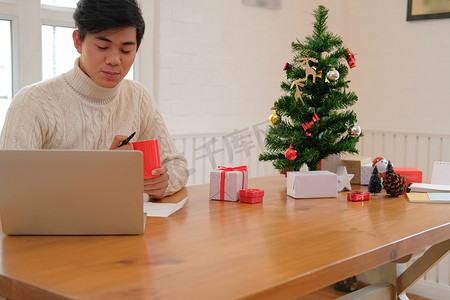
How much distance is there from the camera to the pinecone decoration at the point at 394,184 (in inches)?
79.4

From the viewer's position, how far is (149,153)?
1.72 metres

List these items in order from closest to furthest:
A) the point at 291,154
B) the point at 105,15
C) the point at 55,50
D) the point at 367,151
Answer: the point at 105,15, the point at 291,154, the point at 55,50, the point at 367,151

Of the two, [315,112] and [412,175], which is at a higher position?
[315,112]

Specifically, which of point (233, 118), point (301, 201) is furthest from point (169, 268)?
point (233, 118)

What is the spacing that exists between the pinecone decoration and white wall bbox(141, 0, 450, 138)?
5.87ft

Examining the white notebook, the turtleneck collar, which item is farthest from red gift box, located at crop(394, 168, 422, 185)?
the turtleneck collar

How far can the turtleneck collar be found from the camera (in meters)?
1.90

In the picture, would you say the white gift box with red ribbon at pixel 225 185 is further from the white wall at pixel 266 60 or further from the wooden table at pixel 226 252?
the white wall at pixel 266 60

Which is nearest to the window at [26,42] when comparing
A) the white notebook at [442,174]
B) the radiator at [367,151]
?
the radiator at [367,151]

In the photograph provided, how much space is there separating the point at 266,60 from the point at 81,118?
2.41 m

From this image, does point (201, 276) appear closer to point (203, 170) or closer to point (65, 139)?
point (65, 139)

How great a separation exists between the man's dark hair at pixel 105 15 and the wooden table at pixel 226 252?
0.61 m

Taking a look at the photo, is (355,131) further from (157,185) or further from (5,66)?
(5,66)

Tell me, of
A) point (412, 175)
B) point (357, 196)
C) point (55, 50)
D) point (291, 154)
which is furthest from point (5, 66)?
point (412, 175)
